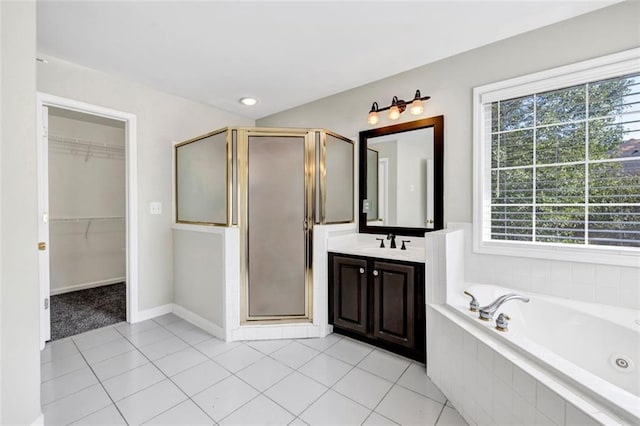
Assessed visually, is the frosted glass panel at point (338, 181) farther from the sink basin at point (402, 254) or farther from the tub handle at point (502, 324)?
the tub handle at point (502, 324)

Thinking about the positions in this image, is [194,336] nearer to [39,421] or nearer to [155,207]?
[39,421]

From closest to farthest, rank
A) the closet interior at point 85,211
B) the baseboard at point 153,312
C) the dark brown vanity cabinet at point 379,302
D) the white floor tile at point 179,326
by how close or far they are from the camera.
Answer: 1. the dark brown vanity cabinet at point 379,302
2. the white floor tile at point 179,326
3. the baseboard at point 153,312
4. the closet interior at point 85,211

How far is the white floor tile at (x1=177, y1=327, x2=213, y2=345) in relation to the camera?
245cm

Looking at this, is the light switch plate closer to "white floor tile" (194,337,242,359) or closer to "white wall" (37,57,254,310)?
"white wall" (37,57,254,310)

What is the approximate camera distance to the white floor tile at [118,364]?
1.94 m

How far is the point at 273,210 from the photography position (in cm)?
248

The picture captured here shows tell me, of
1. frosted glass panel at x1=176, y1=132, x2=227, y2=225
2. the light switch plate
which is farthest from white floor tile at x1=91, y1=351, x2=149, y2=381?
the light switch plate

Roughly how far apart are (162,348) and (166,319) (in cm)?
67

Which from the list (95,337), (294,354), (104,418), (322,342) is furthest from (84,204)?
(322,342)

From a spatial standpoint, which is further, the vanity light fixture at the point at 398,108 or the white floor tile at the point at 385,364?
the vanity light fixture at the point at 398,108

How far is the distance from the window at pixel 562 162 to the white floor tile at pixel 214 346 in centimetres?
224

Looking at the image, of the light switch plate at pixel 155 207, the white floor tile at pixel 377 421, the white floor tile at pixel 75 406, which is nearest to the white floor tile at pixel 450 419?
the white floor tile at pixel 377 421

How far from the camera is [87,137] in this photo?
390cm

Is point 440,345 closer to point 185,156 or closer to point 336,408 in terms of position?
point 336,408
